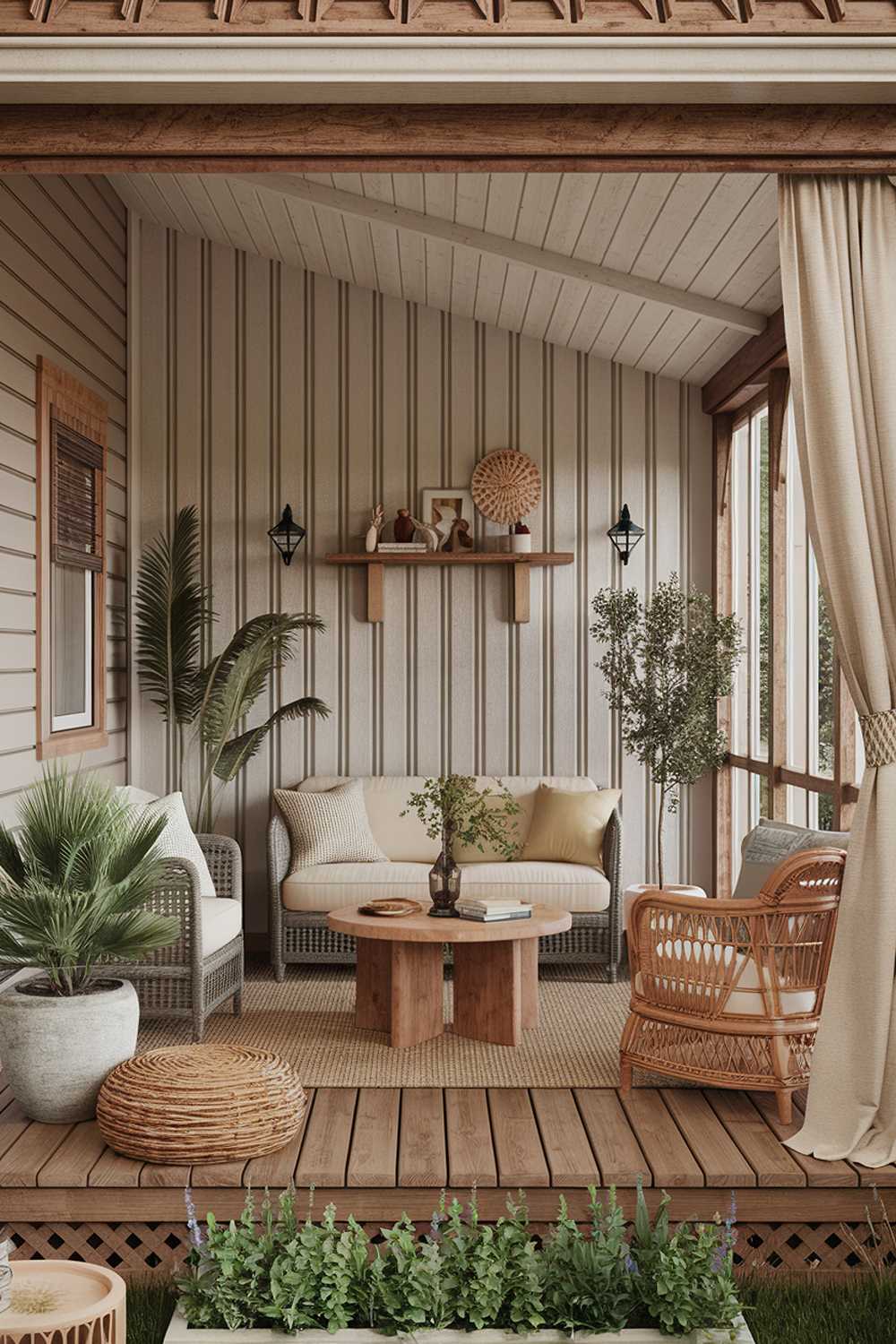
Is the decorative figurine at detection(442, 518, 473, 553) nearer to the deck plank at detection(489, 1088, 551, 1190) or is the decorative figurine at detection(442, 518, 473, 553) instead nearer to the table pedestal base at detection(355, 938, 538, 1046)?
the table pedestal base at detection(355, 938, 538, 1046)

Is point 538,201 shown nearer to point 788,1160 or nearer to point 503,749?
point 503,749

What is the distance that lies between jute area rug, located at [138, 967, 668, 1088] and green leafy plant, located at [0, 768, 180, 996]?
2.87 feet

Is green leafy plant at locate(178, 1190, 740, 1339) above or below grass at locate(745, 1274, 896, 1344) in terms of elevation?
above

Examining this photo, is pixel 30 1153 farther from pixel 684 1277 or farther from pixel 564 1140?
pixel 684 1277

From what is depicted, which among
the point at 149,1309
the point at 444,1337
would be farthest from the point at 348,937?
the point at 444,1337

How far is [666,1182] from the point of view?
10.7ft

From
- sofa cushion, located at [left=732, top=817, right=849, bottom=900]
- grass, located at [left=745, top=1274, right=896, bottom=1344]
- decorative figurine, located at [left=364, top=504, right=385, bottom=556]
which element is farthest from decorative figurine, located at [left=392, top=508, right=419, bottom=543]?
grass, located at [left=745, top=1274, right=896, bottom=1344]

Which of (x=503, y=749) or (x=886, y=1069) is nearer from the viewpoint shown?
(x=886, y=1069)

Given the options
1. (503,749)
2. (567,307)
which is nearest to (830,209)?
(567,307)

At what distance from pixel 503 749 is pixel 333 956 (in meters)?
1.47

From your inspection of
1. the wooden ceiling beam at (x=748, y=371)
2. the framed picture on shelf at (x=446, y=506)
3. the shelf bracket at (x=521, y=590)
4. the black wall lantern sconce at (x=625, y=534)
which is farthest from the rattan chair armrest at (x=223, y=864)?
the wooden ceiling beam at (x=748, y=371)

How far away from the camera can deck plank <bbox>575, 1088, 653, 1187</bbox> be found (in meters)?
3.27

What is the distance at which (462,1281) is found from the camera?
9.73 ft

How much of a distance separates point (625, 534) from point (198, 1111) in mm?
4038
